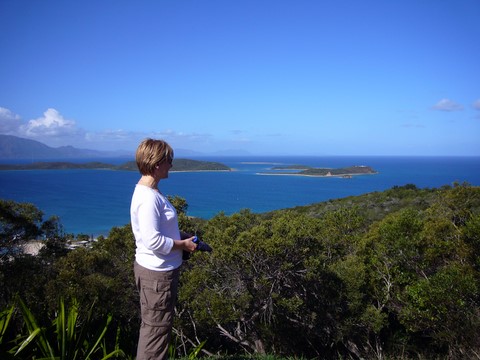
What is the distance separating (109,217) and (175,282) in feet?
206

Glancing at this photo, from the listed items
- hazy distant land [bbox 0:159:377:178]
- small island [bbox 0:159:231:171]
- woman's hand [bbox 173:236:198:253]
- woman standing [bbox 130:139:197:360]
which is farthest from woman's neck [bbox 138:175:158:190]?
small island [bbox 0:159:231:171]

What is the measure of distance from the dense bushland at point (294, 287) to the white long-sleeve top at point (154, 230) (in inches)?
186

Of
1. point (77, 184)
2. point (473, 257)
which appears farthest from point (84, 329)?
point (77, 184)

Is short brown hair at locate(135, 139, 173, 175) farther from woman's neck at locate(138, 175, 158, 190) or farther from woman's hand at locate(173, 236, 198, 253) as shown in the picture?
woman's hand at locate(173, 236, 198, 253)

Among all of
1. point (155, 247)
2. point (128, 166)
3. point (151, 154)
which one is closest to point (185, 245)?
point (155, 247)

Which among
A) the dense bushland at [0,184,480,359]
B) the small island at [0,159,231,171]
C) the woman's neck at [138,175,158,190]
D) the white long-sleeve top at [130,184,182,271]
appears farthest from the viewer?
the small island at [0,159,231,171]

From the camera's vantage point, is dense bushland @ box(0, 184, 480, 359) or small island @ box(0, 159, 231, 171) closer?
dense bushland @ box(0, 184, 480, 359)

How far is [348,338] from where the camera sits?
8.72 m

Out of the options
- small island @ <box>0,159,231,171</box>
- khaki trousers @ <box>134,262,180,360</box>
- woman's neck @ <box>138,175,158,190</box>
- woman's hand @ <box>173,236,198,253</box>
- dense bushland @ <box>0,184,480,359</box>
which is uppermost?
woman's neck @ <box>138,175,158,190</box>

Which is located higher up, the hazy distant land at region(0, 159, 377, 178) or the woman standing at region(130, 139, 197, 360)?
the woman standing at region(130, 139, 197, 360)

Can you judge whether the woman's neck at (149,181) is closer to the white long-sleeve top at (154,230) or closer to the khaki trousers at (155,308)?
the white long-sleeve top at (154,230)

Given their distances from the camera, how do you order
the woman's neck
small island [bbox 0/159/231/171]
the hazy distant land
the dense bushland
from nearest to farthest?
the woman's neck → the dense bushland → the hazy distant land → small island [bbox 0/159/231/171]

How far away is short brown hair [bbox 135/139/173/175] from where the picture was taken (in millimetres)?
2318

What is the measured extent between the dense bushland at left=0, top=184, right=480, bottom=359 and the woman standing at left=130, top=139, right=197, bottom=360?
4.49 metres
